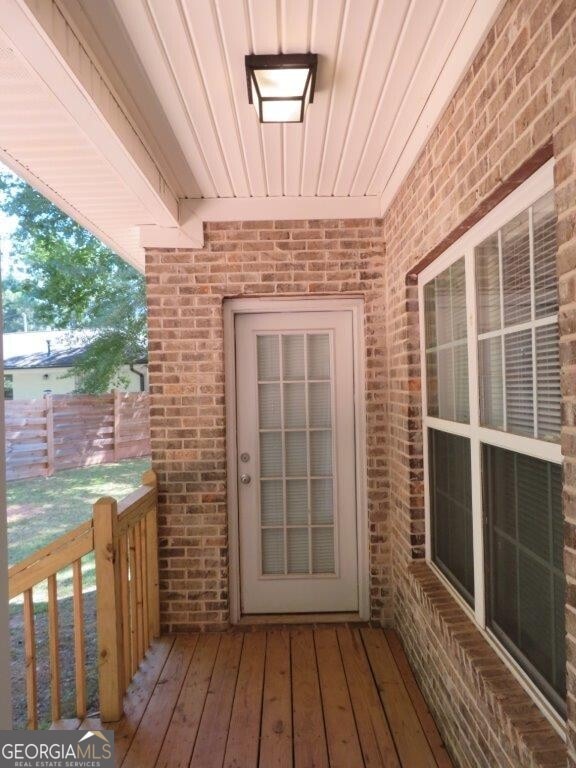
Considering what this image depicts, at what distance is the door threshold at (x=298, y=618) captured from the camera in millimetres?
3100

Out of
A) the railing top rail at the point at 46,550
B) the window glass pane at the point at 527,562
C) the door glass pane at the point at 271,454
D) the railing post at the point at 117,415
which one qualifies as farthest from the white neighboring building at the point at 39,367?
the window glass pane at the point at 527,562

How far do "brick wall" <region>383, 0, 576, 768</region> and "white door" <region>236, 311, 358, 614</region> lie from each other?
365 mm

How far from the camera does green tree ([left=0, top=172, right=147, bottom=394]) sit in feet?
30.1

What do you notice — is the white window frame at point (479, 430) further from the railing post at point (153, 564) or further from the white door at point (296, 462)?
the railing post at point (153, 564)

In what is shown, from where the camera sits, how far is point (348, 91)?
6.38 feet

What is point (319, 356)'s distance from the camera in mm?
3178

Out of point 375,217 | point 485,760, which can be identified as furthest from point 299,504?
point 375,217

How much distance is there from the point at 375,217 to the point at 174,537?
243cm

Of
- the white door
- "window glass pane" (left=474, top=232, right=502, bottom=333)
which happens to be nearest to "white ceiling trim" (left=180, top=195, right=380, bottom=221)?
the white door

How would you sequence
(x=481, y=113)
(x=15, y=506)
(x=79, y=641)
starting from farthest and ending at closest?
(x=15, y=506), (x=79, y=641), (x=481, y=113)

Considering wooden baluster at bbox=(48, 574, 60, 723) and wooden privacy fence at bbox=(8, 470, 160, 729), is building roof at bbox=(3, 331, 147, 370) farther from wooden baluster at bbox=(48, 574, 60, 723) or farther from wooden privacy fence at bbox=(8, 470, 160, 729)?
wooden baluster at bbox=(48, 574, 60, 723)

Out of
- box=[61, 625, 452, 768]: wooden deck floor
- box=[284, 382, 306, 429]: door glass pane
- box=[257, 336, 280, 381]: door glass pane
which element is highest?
box=[257, 336, 280, 381]: door glass pane

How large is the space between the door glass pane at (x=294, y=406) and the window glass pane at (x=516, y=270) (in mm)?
1676

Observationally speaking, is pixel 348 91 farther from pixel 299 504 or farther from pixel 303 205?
pixel 299 504
